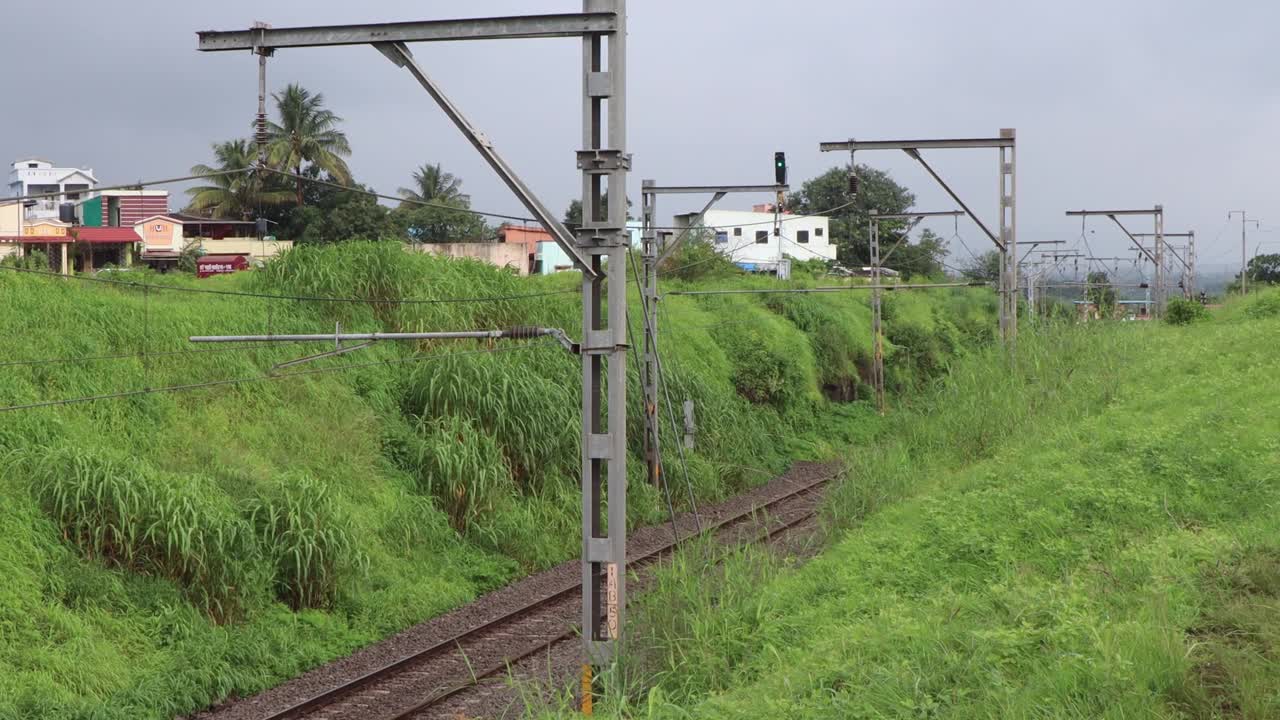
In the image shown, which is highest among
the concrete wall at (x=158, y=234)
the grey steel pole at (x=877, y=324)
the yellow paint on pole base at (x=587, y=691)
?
the concrete wall at (x=158, y=234)

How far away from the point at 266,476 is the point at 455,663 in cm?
407

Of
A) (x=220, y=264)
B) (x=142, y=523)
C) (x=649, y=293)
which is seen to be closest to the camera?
(x=142, y=523)

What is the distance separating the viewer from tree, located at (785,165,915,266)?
7912 cm

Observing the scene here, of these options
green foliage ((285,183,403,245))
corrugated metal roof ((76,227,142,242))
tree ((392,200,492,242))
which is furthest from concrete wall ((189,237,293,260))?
green foliage ((285,183,403,245))

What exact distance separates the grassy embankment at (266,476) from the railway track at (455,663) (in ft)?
3.44

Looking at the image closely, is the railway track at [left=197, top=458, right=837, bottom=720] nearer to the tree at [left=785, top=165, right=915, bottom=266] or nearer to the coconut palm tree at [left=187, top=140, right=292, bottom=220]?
the coconut palm tree at [left=187, top=140, right=292, bottom=220]

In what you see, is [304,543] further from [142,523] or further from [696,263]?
[696,263]

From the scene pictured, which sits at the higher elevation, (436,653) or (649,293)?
(649,293)

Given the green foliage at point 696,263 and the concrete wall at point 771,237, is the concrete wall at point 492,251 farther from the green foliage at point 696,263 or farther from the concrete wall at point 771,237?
the concrete wall at point 771,237

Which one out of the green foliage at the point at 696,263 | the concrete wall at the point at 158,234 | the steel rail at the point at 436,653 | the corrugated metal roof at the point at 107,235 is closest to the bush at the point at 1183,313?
the green foliage at the point at 696,263

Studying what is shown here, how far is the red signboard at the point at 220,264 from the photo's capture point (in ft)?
129

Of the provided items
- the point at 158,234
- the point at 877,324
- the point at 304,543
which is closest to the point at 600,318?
the point at 304,543

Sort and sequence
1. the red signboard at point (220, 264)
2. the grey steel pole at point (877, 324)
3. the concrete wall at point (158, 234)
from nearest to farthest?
the grey steel pole at point (877, 324)
the red signboard at point (220, 264)
the concrete wall at point (158, 234)

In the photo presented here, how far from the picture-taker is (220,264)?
4212 centimetres
